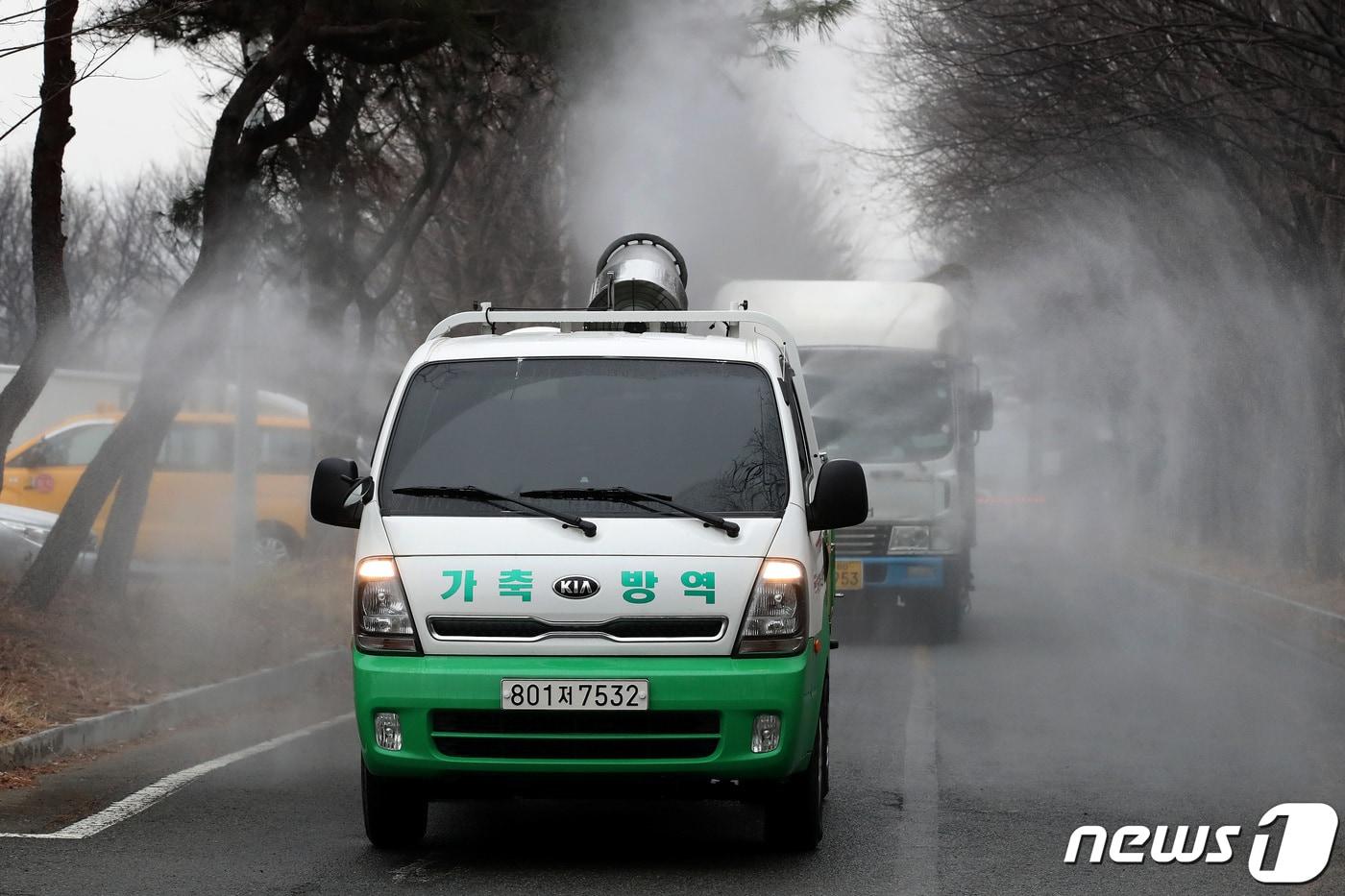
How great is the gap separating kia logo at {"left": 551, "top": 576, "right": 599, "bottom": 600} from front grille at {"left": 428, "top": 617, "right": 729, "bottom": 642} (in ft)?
0.32

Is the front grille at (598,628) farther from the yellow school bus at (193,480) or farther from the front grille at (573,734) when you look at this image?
the yellow school bus at (193,480)

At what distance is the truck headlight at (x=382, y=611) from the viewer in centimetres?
641

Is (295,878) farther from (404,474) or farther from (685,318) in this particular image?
(685,318)

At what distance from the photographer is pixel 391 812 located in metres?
6.81

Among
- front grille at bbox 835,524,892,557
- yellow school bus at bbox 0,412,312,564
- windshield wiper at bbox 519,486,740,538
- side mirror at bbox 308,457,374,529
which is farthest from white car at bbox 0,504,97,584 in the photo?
windshield wiper at bbox 519,486,740,538

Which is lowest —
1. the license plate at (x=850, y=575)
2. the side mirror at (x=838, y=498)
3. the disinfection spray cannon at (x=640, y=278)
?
the license plate at (x=850, y=575)

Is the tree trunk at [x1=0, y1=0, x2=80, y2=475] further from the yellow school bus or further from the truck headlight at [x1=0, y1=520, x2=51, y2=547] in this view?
the yellow school bus

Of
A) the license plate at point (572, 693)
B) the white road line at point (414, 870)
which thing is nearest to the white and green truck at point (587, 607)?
the license plate at point (572, 693)

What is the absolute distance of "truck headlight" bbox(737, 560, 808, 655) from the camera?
641cm

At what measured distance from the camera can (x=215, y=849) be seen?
6922 mm

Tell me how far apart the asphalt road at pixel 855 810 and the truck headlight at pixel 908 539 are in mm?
2515

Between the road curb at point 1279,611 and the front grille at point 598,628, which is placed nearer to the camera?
the front grille at point 598,628

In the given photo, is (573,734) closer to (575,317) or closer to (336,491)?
(336,491)

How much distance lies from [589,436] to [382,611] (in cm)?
100
